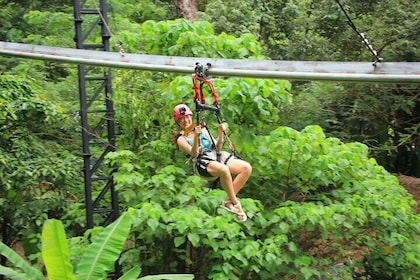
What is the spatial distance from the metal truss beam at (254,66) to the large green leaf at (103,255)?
3.77 feet

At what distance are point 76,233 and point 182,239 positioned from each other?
6.55ft

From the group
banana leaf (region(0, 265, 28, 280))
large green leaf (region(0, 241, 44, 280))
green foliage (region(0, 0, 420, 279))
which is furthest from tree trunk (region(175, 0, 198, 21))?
banana leaf (region(0, 265, 28, 280))

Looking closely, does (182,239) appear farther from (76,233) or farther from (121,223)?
(76,233)

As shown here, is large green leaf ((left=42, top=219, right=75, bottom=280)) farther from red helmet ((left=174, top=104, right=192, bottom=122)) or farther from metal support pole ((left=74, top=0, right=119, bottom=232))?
metal support pole ((left=74, top=0, right=119, bottom=232))

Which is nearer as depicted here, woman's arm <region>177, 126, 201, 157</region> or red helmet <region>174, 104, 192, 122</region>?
woman's arm <region>177, 126, 201, 157</region>

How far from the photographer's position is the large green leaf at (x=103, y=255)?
4195 millimetres

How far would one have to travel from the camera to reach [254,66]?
3.54 metres

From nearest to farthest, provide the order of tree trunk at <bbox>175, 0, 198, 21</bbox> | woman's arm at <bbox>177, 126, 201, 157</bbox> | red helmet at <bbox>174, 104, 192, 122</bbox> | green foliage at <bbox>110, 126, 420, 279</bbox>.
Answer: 1. woman's arm at <bbox>177, 126, 201, 157</bbox>
2. red helmet at <bbox>174, 104, 192, 122</bbox>
3. green foliage at <bbox>110, 126, 420, 279</bbox>
4. tree trunk at <bbox>175, 0, 198, 21</bbox>

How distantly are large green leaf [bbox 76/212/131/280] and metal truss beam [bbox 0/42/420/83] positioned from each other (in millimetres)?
1149

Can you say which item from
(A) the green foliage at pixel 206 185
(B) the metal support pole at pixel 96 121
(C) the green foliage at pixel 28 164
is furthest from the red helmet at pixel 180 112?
(C) the green foliage at pixel 28 164

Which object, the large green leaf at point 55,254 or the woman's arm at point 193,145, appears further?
the large green leaf at point 55,254

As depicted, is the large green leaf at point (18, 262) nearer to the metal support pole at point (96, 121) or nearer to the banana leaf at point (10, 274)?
the banana leaf at point (10, 274)

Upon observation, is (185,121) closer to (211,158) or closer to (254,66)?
(211,158)

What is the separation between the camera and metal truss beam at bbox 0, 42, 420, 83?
309cm
